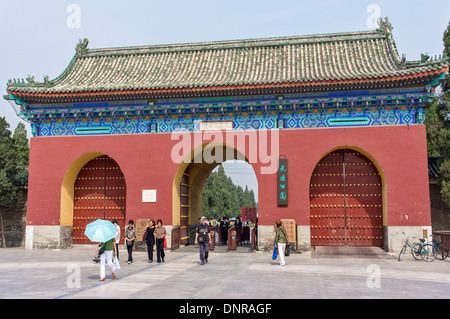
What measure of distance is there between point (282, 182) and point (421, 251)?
4.70 metres

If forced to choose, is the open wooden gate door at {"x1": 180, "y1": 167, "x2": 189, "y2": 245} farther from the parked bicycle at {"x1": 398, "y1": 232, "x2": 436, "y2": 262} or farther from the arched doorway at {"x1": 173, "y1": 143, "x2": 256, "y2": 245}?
the parked bicycle at {"x1": 398, "y1": 232, "x2": 436, "y2": 262}

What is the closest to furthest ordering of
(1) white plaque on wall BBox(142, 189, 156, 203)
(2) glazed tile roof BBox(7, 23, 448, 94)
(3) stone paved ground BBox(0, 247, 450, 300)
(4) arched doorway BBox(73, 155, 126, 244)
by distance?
(3) stone paved ground BBox(0, 247, 450, 300), (2) glazed tile roof BBox(7, 23, 448, 94), (1) white plaque on wall BBox(142, 189, 156, 203), (4) arched doorway BBox(73, 155, 126, 244)

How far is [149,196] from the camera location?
Answer: 15.2 metres

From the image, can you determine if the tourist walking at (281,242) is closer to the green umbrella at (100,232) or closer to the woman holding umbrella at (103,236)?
the woman holding umbrella at (103,236)

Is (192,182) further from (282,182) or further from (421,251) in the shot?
(421,251)

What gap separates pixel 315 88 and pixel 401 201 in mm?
4618

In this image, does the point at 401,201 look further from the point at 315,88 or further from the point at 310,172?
the point at 315,88

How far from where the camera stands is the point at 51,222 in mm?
15492

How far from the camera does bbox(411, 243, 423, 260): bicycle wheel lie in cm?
1252

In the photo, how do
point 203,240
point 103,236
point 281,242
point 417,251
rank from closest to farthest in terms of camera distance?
point 103,236, point 281,242, point 203,240, point 417,251

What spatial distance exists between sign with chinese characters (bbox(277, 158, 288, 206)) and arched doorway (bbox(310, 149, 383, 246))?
1.17 metres

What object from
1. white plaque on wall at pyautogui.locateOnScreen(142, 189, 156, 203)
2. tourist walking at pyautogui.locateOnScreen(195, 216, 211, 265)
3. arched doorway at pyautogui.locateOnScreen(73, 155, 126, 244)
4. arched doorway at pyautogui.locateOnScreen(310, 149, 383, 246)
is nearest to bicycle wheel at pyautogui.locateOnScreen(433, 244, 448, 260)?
arched doorway at pyautogui.locateOnScreen(310, 149, 383, 246)

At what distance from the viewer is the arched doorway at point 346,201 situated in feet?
48.1

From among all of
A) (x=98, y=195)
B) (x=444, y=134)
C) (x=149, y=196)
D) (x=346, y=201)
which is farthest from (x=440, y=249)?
(x=98, y=195)
